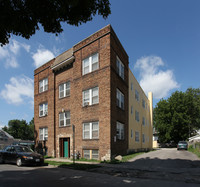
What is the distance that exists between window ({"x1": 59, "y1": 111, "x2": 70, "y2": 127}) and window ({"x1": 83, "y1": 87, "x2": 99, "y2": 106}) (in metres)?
2.89

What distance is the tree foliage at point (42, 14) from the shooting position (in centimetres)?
730

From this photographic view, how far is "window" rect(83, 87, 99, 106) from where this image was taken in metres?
17.2

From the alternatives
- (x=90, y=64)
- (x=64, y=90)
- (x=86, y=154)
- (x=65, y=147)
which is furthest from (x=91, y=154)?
(x=90, y=64)

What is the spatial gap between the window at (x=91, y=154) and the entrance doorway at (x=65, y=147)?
267 cm

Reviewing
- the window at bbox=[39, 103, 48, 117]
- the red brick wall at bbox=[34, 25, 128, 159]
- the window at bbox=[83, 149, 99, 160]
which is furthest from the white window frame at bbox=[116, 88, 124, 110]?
the window at bbox=[39, 103, 48, 117]

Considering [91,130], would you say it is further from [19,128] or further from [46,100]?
[19,128]

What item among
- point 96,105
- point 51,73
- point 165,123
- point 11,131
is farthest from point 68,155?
point 11,131

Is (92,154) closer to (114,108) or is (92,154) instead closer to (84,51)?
(114,108)

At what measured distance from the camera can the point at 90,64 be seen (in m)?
18.0

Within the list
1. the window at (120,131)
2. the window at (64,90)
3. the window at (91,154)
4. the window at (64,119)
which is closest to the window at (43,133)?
the window at (64,119)

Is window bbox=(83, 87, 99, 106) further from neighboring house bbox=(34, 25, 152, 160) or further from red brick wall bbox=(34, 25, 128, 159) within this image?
red brick wall bbox=(34, 25, 128, 159)

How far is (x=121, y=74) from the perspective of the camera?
19.8 m

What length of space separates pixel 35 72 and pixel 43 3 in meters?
19.1

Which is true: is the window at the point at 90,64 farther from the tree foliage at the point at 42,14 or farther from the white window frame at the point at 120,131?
the tree foliage at the point at 42,14
